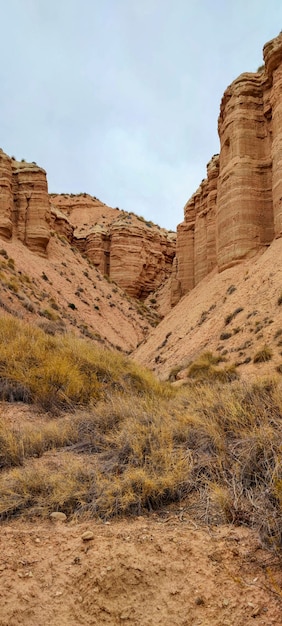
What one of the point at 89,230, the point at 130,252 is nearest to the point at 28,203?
the point at 130,252

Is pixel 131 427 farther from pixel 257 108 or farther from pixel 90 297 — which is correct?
pixel 90 297

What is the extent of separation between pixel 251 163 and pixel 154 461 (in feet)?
66.1

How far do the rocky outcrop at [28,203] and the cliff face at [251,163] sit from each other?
1298cm

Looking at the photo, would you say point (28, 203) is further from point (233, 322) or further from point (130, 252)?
point (233, 322)

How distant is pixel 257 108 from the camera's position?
21.5 meters

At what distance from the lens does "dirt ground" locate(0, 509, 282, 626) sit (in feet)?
7.29

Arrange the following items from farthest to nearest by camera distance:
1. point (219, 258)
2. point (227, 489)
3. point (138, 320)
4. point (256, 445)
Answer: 1. point (138, 320)
2. point (219, 258)
3. point (256, 445)
4. point (227, 489)

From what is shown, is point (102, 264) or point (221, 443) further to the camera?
point (102, 264)

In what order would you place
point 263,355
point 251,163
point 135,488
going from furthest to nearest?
point 251,163
point 263,355
point 135,488

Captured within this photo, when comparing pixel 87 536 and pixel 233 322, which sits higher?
pixel 233 322

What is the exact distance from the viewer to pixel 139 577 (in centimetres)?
250

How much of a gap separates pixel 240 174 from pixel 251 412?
61.0ft

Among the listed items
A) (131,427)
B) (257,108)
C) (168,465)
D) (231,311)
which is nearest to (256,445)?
(168,465)

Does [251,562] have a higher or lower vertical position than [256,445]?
lower
